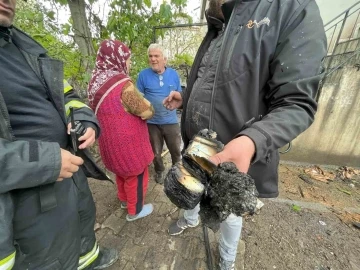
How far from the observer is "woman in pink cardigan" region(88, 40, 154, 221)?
81.3 inches

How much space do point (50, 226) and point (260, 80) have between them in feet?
5.25

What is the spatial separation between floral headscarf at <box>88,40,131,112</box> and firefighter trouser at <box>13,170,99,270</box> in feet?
Answer: 2.77

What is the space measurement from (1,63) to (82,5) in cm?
269

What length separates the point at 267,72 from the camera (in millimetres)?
1138

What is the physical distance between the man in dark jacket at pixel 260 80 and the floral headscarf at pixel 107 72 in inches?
37.2

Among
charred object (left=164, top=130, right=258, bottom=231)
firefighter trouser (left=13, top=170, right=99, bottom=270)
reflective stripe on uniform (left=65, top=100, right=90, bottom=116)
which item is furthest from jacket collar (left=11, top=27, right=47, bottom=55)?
charred object (left=164, top=130, right=258, bottom=231)

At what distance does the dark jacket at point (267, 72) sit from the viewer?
36.7 inches

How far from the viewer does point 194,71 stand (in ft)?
5.22

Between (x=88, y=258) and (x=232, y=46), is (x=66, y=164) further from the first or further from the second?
(x=232, y=46)

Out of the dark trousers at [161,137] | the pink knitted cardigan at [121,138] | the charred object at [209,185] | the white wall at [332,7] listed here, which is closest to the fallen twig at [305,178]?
the dark trousers at [161,137]

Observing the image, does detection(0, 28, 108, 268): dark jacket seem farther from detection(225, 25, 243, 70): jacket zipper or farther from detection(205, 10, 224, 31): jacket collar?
detection(205, 10, 224, 31): jacket collar

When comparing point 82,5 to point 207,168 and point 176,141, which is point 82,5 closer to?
point 176,141

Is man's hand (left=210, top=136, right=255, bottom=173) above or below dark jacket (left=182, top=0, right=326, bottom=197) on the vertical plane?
below

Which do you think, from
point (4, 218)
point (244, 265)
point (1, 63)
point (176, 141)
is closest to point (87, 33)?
point (176, 141)
